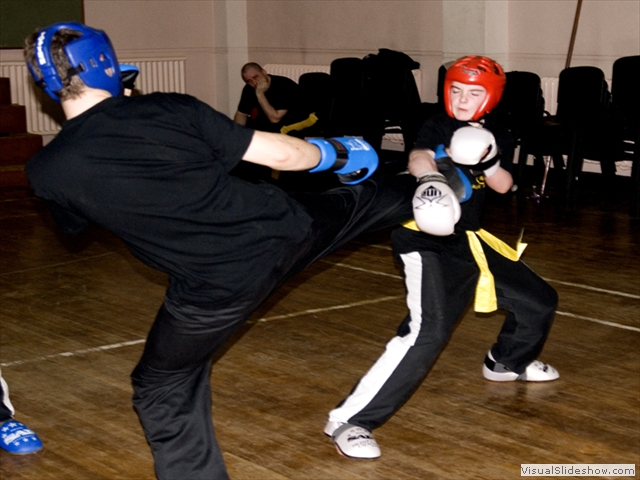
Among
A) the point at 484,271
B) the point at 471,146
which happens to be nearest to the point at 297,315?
the point at 484,271

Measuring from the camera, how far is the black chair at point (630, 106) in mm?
7410

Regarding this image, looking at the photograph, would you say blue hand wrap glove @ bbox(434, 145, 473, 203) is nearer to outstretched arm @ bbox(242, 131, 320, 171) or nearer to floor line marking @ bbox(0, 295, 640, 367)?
outstretched arm @ bbox(242, 131, 320, 171)

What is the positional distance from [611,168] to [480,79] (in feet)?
17.0

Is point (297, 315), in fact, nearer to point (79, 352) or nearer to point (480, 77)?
point (79, 352)

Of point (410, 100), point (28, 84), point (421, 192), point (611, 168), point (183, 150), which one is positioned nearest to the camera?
point (183, 150)

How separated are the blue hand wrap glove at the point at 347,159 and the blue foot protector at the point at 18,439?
1.52 metres

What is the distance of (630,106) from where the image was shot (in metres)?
7.45

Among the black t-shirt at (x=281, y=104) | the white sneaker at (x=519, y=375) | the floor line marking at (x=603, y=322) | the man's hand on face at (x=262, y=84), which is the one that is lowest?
the floor line marking at (x=603, y=322)

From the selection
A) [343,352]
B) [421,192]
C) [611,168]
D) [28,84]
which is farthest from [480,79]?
[28,84]

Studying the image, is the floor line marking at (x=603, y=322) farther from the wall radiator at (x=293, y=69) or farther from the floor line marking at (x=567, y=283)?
the wall radiator at (x=293, y=69)

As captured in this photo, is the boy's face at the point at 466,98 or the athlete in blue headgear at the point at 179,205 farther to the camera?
the boy's face at the point at 466,98

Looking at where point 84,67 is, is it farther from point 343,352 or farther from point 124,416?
point 343,352

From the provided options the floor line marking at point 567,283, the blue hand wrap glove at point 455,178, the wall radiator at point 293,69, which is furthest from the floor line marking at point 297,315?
the wall radiator at point 293,69

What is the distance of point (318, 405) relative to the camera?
146 inches
